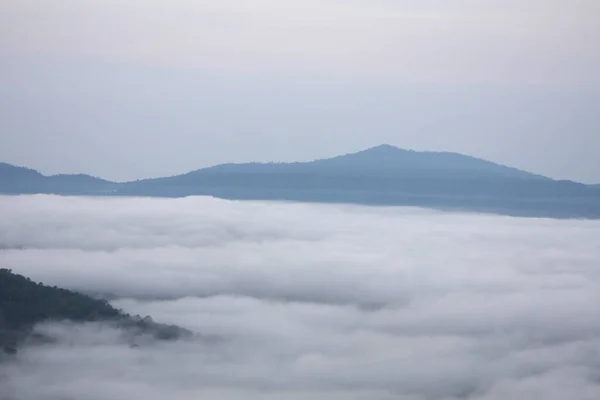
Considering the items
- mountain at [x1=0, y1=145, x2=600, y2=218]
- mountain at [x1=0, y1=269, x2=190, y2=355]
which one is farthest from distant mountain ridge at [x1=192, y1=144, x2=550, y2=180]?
mountain at [x1=0, y1=269, x2=190, y2=355]

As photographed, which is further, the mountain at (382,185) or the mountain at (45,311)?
the mountain at (382,185)

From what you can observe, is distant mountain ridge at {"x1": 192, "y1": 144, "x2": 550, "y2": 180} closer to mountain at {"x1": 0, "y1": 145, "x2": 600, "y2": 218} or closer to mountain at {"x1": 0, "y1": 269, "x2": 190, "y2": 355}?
mountain at {"x1": 0, "y1": 145, "x2": 600, "y2": 218}

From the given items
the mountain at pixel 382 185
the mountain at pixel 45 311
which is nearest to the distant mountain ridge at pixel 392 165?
the mountain at pixel 382 185

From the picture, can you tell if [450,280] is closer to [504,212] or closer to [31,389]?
[504,212]

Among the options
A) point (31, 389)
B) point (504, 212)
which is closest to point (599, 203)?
point (504, 212)

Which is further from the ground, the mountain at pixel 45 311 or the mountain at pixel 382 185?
the mountain at pixel 382 185

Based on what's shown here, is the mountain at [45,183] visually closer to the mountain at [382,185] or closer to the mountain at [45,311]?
the mountain at [382,185]
